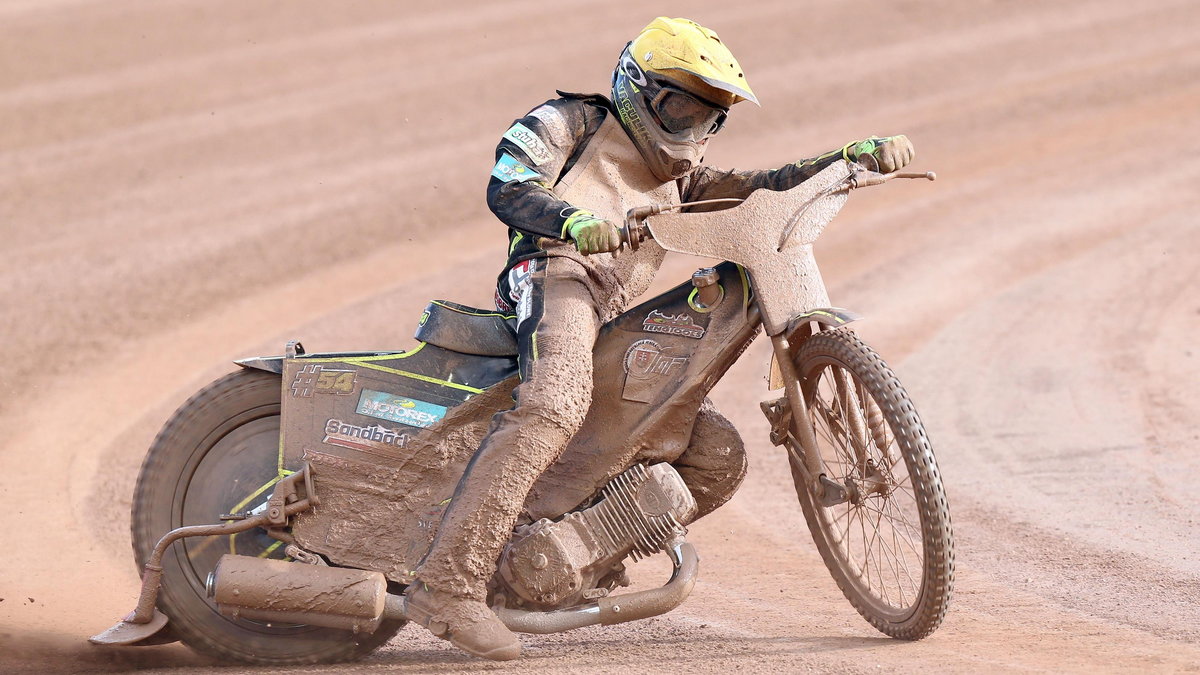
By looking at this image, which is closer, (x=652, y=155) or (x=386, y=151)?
(x=652, y=155)

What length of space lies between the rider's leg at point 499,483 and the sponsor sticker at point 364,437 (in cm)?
44

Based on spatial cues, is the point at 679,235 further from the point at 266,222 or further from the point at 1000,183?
the point at 1000,183

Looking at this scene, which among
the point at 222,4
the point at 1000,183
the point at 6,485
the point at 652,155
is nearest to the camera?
the point at 652,155

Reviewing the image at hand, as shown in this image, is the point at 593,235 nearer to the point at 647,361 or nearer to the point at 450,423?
the point at 647,361

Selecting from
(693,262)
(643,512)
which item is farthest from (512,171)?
(693,262)

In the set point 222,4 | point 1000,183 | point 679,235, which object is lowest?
point 679,235

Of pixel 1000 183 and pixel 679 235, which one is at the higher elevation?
pixel 1000 183

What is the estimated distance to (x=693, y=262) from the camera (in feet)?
44.4

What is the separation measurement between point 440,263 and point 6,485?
19.7 feet

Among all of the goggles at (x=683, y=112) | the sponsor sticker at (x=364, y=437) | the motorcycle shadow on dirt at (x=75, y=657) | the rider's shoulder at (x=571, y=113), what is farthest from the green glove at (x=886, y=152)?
the motorcycle shadow on dirt at (x=75, y=657)

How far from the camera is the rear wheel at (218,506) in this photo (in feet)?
16.5

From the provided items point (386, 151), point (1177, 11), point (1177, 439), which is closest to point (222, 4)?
point (386, 151)

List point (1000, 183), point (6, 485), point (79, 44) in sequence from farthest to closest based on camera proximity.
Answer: point (79, 44)
point (1000, 183)
point (6, 485)

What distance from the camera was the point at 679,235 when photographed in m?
4.74
